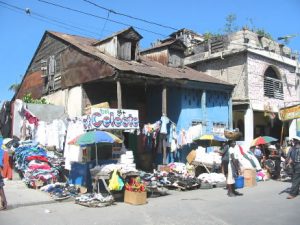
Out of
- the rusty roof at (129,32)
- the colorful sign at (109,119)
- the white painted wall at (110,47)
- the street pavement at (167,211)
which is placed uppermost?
the rusty roof at (129,32)

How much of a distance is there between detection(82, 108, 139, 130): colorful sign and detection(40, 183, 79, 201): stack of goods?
2069 millimetres

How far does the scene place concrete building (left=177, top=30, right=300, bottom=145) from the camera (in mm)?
23359

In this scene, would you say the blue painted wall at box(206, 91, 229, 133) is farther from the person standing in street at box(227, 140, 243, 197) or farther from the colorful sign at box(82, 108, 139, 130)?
the person standing in street at box(227, 140, 243, 197)

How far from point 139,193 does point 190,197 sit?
205 cm

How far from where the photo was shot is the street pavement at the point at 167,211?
337 inches

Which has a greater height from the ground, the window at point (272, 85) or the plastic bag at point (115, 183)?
the window at point (272, 85)

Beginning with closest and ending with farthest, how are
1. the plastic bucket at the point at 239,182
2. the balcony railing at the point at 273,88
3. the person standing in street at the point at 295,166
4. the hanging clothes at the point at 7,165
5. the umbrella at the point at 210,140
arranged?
the person standing in street at the point at 295,166 → the plastic bucket at the point at 239,182 → the hanging clothes at the point at 7,165 → the umbrella at the point at 210,140 → the balcony railing at the point at 273,88

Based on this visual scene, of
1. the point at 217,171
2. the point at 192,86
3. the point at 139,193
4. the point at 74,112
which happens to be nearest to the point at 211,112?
the point at 192,86

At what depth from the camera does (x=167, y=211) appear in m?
9.76

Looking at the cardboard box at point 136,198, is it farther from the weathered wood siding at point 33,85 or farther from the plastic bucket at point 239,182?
the weathered wood siding at point 33,85

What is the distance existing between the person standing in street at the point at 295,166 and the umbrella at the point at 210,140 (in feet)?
15.1

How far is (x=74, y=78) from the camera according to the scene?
18.5 metres

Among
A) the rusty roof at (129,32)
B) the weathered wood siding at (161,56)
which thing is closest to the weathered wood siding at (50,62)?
the rusty roof at (129,32)

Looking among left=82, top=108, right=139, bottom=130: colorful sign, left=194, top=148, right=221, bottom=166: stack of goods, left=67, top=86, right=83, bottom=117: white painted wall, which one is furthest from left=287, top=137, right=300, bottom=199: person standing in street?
left=67, top=86, right=83, bottom=117: white painted wall
